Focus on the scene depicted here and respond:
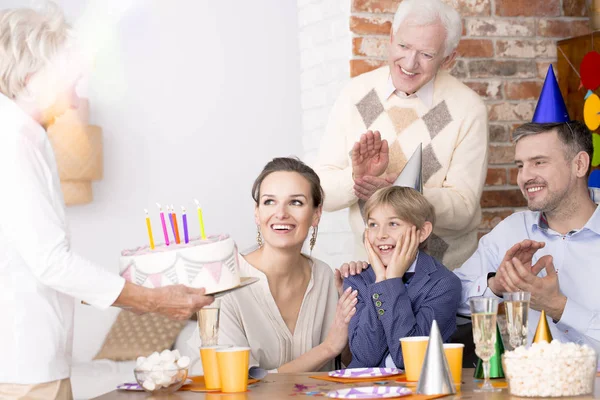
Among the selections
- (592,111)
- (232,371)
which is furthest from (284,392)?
(592,111)

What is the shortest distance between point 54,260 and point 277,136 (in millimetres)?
2410

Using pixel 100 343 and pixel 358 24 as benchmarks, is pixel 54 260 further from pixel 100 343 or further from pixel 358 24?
pixel 100 343

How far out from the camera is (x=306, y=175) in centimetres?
239

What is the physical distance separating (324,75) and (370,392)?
2.22 meters

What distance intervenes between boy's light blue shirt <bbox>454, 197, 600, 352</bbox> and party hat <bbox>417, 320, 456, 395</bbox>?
0.63 meters

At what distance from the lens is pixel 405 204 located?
228cm

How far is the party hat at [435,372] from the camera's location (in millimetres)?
1562

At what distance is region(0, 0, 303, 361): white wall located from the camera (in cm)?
382

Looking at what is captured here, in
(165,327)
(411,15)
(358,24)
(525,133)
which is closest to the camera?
(525,133)

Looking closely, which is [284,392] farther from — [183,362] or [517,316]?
[517,316]

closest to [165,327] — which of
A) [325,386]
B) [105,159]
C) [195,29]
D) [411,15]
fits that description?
[105,159]

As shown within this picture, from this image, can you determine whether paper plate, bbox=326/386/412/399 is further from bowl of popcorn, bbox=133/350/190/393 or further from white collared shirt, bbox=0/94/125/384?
white collared shirt, bbox=0/94/125/384

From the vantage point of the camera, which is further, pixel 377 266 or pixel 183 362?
pixel 377 266

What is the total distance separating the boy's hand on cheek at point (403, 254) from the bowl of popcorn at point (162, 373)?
2.05 ft
